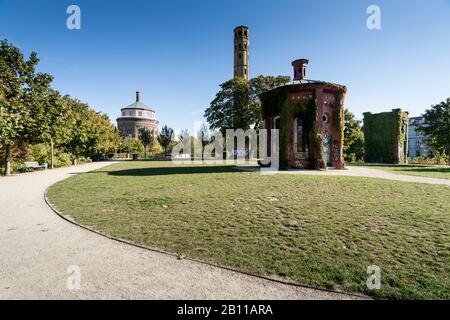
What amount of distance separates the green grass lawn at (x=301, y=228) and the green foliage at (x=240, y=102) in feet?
93.0

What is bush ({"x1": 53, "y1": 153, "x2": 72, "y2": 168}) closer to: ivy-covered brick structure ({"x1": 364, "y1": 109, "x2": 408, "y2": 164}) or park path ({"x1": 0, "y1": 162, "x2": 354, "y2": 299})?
park path ({"x1": 0, "y1": 162, "x2": 354, "y2": 299})

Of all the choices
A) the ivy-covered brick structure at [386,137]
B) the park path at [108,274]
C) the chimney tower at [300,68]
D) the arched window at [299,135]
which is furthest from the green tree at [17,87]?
the ivy-covered brick structure at [386,137]

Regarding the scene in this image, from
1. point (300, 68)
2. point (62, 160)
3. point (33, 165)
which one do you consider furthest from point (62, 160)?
point (300, 68)

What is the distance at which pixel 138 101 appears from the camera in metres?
96.6

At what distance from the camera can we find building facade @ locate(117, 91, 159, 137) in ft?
295

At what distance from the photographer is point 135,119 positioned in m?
90.1

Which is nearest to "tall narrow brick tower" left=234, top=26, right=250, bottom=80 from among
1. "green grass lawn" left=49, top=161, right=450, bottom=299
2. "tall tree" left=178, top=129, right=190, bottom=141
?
"tall tree" left=178, top=129, right=190, bottom=141

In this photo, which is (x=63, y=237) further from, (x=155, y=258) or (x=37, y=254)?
(x=155, y=258)

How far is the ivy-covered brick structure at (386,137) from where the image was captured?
3559 centimetres

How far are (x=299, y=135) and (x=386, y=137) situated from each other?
72.3ft

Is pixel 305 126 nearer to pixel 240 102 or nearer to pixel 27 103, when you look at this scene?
pixel 240 102

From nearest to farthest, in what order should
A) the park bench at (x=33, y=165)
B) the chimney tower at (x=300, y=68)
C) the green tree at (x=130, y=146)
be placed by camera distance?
the park bench at (x=33, y=165) → the chimney tower at (x=300, y=68) → the green tree at (x=130, y=146)

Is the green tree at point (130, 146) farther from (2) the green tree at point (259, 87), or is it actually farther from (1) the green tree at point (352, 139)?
(1) the green tree at point (352, 139)

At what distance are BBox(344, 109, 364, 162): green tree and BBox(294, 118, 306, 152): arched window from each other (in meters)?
19.9
